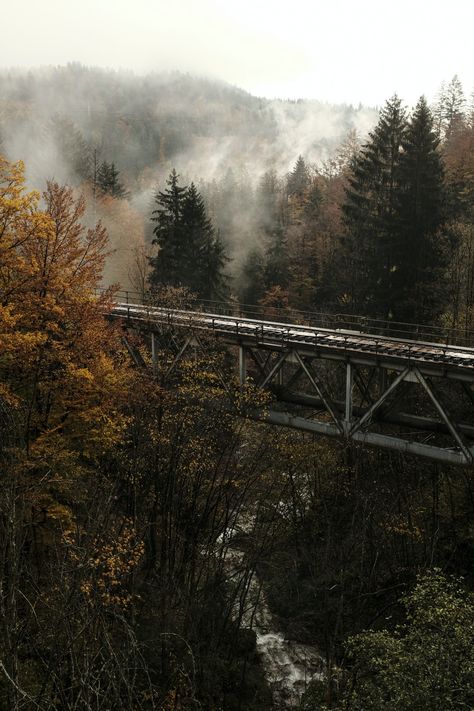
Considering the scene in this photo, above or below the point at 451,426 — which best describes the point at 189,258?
above

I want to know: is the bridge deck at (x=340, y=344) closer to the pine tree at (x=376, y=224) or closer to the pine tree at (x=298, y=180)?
the pine tree at (x=376, y=224)

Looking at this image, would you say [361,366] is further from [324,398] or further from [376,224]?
[376,224]

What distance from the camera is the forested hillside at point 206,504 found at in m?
11.2

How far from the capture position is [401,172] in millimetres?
36594

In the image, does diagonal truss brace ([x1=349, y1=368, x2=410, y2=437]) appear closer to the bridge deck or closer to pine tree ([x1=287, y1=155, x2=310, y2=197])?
the bridge deck

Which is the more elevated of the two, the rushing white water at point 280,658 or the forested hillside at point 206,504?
the forested hillside at point 206,504

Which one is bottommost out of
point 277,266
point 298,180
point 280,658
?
point 280,658

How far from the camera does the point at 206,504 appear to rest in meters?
21.3

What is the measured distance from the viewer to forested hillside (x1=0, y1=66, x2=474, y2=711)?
11.2 meters

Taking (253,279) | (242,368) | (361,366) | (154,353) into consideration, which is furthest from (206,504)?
(253,279)

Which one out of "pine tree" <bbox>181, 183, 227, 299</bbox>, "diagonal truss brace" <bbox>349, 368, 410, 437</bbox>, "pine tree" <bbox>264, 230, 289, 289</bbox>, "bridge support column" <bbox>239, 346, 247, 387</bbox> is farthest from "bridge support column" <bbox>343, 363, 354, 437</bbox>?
"pine tree" <bbox>264, 230, 289, 289</bbox>

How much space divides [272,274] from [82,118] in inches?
6139

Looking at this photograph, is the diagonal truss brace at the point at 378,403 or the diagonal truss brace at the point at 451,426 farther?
the diagonal truss brace at the point at 378,403

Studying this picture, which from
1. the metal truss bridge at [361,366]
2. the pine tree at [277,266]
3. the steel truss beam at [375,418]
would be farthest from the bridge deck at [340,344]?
the pine tree at [277,266]
